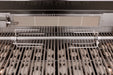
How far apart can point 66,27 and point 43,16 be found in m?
0.23

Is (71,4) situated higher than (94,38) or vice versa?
(71,4)

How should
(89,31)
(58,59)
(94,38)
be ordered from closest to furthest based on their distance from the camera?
1. (58,59)
2. (94,38)
3. (89,31)

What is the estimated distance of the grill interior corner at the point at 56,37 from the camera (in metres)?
1.07

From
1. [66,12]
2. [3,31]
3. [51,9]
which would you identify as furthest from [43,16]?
[3,31]

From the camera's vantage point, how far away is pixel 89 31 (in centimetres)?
138

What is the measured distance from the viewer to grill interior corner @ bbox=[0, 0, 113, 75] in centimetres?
107

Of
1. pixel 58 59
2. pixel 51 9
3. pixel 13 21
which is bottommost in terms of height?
pixel 58 59

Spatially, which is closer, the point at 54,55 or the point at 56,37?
the point at 54,55

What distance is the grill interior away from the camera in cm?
104

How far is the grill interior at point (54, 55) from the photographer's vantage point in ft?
3.41

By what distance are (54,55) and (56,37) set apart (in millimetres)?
177

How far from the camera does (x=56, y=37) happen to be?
4.17 feet

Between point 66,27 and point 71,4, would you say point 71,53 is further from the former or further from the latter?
point 71,4

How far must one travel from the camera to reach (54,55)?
1.16 meters
